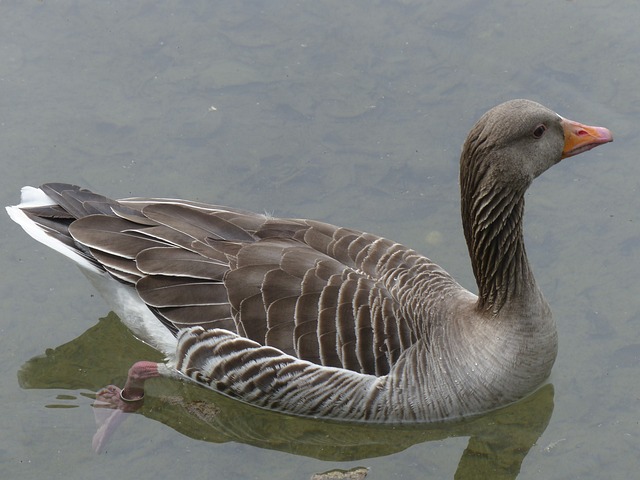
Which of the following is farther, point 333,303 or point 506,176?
point 333,303

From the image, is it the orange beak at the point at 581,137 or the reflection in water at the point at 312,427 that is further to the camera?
the reflection in water at the point at 312,427

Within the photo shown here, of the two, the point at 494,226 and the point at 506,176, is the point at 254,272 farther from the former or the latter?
the point at 506,176

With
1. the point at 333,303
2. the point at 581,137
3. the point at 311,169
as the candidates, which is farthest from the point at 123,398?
the point at 581,137

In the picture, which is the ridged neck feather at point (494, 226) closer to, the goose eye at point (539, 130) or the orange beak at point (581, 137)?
the goose eye at point (539, 130)

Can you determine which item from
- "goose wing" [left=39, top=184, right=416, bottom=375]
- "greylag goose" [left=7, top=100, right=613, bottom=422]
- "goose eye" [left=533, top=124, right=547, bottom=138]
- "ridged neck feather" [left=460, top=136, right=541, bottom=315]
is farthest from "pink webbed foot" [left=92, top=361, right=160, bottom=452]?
"goose eye" [left=533, top=124, right=547, bottom=138]

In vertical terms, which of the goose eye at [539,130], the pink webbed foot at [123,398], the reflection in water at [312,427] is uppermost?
the goose eye at [539,130]

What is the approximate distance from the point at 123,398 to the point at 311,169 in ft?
9.61

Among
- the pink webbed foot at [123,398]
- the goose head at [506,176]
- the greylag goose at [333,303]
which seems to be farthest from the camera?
the pink webbed foot at [123,398]

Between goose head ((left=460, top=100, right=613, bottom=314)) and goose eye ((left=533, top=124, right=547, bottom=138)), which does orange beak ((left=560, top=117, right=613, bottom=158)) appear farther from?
goose eye ((left=533, top=124, right=547, bottom=138))

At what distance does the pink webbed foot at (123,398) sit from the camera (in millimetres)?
7789

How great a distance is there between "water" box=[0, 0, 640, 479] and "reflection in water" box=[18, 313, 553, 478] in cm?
2

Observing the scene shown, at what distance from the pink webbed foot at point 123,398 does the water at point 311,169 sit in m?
0.14

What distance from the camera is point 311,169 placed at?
31.7ft

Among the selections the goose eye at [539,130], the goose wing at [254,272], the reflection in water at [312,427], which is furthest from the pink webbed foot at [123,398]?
the goose eye at [539,130]
